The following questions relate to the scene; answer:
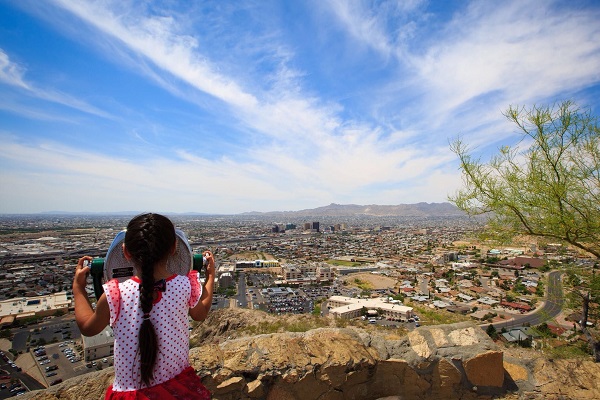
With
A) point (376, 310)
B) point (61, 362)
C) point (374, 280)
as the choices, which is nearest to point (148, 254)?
point (61, 362)

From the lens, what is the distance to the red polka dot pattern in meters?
1.22

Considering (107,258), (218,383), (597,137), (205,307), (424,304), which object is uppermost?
(597,137)

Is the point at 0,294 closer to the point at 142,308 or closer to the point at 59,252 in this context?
the point at 59,252

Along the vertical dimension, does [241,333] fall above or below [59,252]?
above

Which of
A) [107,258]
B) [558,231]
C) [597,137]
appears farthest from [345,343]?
[597,137]

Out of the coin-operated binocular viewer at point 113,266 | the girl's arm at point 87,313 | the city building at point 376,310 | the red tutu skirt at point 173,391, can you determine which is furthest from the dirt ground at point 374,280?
the girl's arm at point 87,313

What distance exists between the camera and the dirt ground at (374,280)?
A: 3259cm

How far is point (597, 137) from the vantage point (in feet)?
12.6

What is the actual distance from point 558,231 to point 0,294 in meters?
35.1

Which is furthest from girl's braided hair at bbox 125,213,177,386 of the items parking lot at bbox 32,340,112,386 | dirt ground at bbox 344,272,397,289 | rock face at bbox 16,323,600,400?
dirt ground at bbox 344,272,397,289

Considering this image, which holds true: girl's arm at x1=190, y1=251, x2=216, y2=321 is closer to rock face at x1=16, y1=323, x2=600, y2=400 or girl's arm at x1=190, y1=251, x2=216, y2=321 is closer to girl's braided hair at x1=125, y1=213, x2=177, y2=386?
girl's braided hair at x1=125, y1=213, x2=177, y2=386

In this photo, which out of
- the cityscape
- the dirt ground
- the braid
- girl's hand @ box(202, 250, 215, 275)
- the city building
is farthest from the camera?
the dirt ground

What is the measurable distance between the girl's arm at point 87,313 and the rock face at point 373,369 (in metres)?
1.28

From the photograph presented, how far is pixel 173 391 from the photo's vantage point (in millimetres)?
1251
